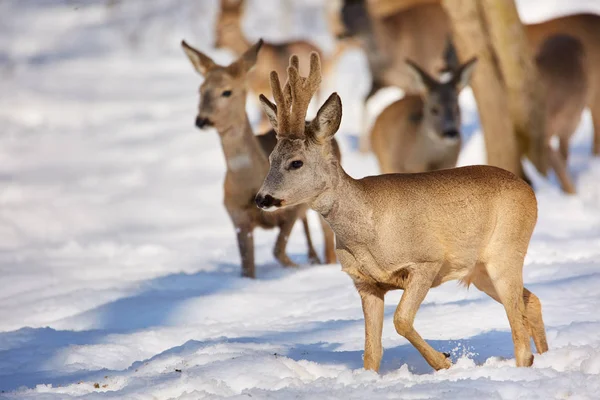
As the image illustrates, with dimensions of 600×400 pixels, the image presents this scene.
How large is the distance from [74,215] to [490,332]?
818 cm

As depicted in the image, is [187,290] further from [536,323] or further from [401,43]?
[401,43]

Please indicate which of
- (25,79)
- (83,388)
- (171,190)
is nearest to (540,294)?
(83,388)

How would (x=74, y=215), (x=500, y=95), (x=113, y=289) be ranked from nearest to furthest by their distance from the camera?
(x=113, y=289), (x=500, y=95), (x=74, y=215)

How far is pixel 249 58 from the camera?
388 inches

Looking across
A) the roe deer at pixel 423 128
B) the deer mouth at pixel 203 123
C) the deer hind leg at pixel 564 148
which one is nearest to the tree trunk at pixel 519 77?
the deer hind leg at pixel 564 148

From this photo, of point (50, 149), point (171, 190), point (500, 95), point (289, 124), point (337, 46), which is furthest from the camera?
point (337, 46)

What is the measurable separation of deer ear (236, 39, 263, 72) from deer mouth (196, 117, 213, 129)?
68cm

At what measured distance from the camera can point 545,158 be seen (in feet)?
43.1

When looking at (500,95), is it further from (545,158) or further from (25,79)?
(25,79)

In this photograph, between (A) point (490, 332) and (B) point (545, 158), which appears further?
(B) point (545, 158)

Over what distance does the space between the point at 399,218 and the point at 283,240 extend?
3.91 meters

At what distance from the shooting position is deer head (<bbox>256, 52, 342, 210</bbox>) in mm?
5648

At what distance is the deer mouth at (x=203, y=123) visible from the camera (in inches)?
368

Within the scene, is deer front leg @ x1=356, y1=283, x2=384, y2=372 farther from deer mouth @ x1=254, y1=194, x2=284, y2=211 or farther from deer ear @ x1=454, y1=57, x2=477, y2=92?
deer ear @ x1=454, y1=57, x2=477, y2=92
